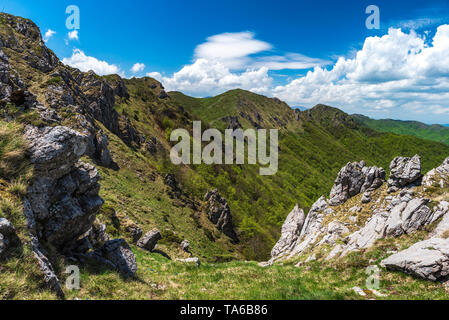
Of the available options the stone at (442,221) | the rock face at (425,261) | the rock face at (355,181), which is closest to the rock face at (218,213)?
the rock face at (355,181)

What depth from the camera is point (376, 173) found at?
33312mm

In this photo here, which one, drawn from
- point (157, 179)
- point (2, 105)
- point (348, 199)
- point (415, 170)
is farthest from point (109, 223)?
point (157, 179)

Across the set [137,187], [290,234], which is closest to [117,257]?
[290,234]

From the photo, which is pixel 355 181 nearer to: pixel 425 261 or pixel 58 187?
pixel 425 261

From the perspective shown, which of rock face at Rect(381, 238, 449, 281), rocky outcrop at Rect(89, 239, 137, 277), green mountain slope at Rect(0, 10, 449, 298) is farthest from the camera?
rocky outcrop at Rect(89, 239, 137, 277)

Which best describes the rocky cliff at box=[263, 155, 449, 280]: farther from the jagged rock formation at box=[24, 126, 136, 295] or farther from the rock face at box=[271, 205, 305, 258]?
the jagged rock formation at box=[24, 126, 136, 295]

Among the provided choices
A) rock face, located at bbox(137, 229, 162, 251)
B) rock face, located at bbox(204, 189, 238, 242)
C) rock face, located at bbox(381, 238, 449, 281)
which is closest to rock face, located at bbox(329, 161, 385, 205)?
rock face, located at bbox(381, 238, 449, 281)

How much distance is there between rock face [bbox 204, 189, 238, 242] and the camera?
291 feet

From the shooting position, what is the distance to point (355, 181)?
35.2 meters

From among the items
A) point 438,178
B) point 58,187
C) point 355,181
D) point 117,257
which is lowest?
point 117,257

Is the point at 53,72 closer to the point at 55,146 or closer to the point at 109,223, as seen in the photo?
the point at 109,223

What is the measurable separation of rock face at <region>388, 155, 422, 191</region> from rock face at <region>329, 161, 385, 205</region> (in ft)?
13.5

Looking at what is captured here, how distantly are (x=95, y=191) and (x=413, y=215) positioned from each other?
23.8 metres

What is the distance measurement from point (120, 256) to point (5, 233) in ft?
21.9
